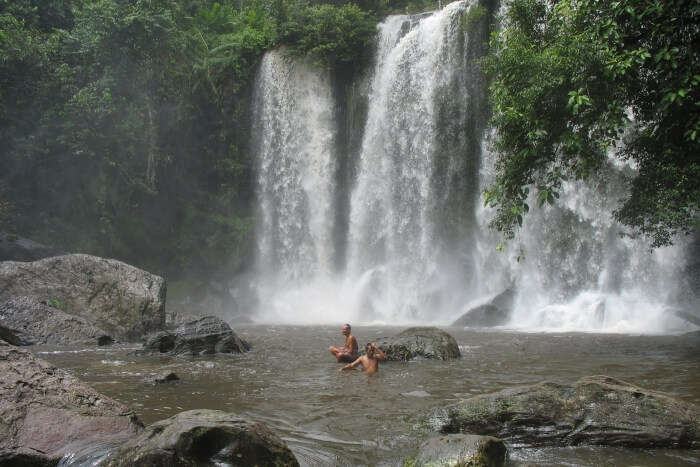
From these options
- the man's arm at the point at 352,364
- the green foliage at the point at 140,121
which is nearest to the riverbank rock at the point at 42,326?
the man's arm at the point at 352,364

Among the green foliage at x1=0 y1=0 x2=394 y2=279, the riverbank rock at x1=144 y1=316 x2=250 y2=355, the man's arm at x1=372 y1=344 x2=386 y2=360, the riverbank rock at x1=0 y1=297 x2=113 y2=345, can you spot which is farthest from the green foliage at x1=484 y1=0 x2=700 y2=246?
the green foliage at x1=0 y1=0 x2=394 y2=279

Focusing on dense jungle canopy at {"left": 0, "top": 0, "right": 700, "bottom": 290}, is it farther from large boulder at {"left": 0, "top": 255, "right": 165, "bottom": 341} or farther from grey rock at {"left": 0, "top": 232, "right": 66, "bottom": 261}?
large boulder at {"left": 0, "top": 255, "right": 165, "bottom": 341}

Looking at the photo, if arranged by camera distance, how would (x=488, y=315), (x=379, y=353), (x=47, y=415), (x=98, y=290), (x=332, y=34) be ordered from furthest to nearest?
(x=332, y=34)
(x=488, y=315)
(x=98, y=290)
(x=379, y=353)
(x=47, y=415)

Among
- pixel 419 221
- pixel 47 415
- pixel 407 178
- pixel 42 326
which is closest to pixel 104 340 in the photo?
pixel 42 326

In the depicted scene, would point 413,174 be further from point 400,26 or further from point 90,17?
point 90,17

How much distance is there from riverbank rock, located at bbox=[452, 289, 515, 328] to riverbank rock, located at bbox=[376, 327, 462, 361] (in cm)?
736

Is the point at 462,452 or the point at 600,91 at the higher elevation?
the point at 600,91

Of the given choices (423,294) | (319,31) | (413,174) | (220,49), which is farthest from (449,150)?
(220,49)

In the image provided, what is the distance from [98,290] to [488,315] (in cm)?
1153

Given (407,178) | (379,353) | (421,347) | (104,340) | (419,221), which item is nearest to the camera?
(379,353)

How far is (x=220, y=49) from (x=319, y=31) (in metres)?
4.96

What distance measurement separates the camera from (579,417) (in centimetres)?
483

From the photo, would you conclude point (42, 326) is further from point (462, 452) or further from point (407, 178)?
point (407, 178)

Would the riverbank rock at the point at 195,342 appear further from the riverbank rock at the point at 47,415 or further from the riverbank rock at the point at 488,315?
the riverbank rock at the point at 488,315
